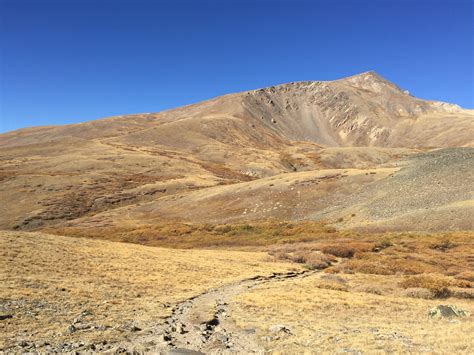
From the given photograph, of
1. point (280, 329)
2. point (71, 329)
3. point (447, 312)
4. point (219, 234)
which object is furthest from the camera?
point (219, 234)

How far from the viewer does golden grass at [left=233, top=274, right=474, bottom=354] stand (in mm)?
15242

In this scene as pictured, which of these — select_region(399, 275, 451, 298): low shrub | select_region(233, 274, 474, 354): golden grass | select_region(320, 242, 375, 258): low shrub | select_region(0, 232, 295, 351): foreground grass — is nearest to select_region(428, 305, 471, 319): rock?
select_region(233, 274, 474, 354): golden grass

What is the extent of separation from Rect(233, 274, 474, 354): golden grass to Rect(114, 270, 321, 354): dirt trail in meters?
0.67

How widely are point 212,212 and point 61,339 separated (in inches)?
2583

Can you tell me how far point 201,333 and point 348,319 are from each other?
7684mm

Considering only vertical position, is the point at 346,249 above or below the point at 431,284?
below

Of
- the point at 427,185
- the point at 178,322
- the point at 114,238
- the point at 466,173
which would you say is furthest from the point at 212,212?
the point at 178,322

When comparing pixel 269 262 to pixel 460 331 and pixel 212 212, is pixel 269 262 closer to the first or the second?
pixel 460 331

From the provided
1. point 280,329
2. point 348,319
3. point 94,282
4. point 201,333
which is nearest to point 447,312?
point 348,319

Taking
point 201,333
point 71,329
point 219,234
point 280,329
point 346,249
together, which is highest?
point 71,329

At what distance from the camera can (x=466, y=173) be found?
70562 mm

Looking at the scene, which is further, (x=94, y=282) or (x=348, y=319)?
(x=94, y=282)

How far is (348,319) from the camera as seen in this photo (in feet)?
67.3

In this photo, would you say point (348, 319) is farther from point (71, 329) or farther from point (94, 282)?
point (94, 282)
